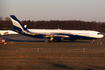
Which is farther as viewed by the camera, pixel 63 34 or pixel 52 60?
pixel 63 34

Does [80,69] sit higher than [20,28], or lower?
lower

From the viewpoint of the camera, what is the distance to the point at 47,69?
49.3ft

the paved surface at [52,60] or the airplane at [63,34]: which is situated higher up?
the airplane at [63,34]

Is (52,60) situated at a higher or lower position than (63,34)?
lower

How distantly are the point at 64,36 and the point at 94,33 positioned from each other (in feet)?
28.3

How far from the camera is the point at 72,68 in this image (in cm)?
1543

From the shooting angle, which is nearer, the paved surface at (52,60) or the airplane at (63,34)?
the paved surface at (52,60)

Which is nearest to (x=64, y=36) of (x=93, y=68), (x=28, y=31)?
(x=28, y=31)

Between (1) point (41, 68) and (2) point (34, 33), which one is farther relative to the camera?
(2) point (34, 33)

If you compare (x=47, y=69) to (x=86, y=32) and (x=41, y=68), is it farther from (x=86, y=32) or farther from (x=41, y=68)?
(x=86, y=32)

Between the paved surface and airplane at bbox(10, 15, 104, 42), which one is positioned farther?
airplane at bbox(10, 15, 104, 42)

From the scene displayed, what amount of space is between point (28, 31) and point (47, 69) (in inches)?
1311

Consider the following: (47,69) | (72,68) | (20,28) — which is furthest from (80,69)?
(20,28)

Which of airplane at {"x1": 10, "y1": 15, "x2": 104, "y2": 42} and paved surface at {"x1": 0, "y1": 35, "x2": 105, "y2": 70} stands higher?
airplane at {"x1": 10, "y1": 15, "x2": 104, "y2": 42}
